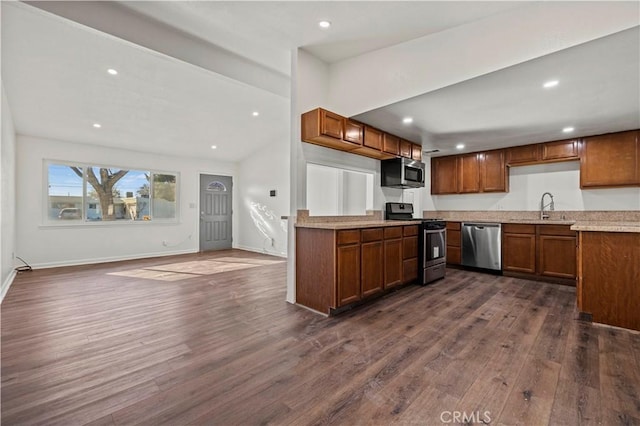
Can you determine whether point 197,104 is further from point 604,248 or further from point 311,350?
point 604,248

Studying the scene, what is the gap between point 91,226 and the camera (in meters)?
5.61

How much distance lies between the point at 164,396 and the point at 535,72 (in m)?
3.61

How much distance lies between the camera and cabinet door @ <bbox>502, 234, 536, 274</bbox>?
4.29m

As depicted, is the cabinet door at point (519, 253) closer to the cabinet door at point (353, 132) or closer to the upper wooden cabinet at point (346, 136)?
the upper wooden cabinet at point (346, 136)

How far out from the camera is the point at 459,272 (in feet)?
15.7

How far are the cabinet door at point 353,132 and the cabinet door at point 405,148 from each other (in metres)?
1.03

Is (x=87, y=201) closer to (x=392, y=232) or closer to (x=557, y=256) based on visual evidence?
(x=392, y=232)

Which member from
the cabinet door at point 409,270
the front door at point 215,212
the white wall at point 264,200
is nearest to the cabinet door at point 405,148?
the cabinet door at point 409,270

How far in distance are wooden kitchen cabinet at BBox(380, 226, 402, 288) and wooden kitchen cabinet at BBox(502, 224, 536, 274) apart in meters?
2.12

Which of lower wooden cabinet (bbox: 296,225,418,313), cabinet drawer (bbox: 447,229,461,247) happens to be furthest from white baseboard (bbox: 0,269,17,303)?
cabinet drawer (bbox: 447,229,461,247)

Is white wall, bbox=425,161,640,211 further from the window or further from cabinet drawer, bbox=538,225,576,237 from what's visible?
the window

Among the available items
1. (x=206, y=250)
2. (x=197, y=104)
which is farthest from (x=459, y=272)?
(x=206, y=250)

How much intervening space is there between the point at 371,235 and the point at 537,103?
7.54ft

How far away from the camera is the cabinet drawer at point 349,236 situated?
283 cm
